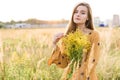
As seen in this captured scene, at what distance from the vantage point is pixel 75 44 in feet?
5.05

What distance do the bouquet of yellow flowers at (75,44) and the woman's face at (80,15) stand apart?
0.08 metres

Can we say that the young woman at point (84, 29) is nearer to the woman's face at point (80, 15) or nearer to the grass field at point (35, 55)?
the woman's face at point (80, 15)

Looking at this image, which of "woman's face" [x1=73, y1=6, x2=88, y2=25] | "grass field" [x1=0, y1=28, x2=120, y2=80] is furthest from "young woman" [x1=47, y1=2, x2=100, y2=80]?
"grass field" [x1=0, y1=28, x2=120, y2=80]

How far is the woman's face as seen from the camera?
1.65 metres

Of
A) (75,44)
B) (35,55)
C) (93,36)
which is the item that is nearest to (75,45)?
(75,44)

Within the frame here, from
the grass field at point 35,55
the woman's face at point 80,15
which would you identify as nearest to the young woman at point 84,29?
the woman's face at point 80,15

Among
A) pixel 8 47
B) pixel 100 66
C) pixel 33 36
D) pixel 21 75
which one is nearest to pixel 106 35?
pixel 100 66

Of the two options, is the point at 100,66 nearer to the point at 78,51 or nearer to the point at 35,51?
the point at 35,51

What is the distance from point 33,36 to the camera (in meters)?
2.17

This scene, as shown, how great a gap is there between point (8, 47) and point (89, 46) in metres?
0.49

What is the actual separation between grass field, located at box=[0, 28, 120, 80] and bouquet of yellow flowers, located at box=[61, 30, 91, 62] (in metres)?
0.13

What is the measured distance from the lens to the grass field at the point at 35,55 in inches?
60.2

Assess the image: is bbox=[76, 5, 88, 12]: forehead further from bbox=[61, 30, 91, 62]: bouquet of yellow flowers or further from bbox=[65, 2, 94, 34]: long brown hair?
bbox=[61, 30, 91, 62]: bouquet of yellow flowers

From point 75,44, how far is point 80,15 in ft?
0.56
